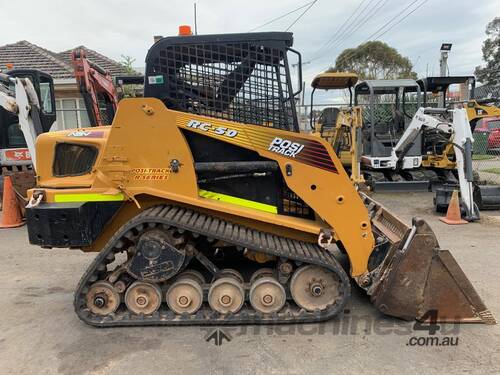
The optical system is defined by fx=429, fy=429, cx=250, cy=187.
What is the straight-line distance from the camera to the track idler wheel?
3.54 m

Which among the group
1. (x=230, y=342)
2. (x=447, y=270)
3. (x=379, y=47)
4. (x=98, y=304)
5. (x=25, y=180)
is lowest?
(x=230, y=342)

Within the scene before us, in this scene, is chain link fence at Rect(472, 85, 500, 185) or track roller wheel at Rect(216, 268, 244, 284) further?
chain link fence at Rect(472, 85, 500, 185)

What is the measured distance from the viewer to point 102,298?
139 inches

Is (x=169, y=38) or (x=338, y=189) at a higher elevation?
(x=169, y=38)

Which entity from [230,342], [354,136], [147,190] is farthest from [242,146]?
[354,136]

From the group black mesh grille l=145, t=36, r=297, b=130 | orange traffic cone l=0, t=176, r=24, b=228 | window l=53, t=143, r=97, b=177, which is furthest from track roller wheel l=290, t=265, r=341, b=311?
orange traffic cone l=0, t=176, r=24, b=228

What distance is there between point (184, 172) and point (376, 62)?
3849 centimetres

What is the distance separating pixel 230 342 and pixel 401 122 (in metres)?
9.54

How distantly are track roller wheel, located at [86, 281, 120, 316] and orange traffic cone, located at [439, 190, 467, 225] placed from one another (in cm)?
571

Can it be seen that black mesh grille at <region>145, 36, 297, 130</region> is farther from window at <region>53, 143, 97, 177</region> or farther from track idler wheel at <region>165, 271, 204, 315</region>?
track idler wheel at <region>165, 271, 204, 315</region>

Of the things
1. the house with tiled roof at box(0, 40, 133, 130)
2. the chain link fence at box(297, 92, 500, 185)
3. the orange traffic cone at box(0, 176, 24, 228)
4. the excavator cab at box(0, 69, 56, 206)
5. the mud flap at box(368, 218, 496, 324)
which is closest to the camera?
the mud flap at box(368, 218, 496, 324)

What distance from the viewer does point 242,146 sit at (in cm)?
355

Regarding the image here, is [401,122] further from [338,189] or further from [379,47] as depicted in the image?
[379,47]

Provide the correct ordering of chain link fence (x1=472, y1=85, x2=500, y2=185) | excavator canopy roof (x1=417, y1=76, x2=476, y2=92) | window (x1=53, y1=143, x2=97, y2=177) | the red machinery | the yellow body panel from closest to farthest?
the yellow body panel, window (x1=53, y1=143, x2=97, y2=177), the red machinery, excavator canopy roof (x1=417, y1=76, x2=476, y2=92), chain link fence (x1=472, y1=85, x2=500, y2=185)
